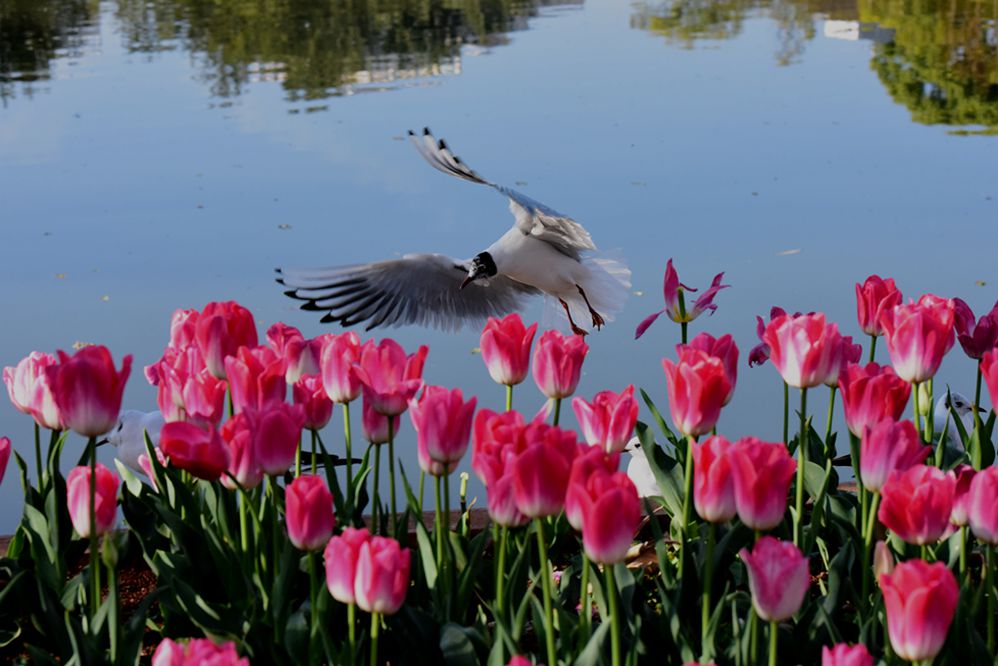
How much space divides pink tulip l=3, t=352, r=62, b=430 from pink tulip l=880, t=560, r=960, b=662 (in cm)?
95

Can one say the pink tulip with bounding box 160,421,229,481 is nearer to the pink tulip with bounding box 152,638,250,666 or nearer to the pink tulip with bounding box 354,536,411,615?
the pink tulip with bounding box 354,536,411,615

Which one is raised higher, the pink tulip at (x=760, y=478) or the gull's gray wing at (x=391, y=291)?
the pink tulip at (x=760, y=478)

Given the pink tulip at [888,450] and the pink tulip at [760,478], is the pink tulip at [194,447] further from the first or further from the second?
the pink tulip at [888,450]

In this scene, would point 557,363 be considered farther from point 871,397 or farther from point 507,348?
point 871,397

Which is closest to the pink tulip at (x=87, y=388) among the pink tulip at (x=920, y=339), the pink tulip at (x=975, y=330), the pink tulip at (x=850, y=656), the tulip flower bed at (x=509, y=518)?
the tulip flower bed at (x=509, y=518)

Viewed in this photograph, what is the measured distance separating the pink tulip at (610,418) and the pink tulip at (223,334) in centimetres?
43

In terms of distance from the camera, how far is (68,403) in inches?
55.4

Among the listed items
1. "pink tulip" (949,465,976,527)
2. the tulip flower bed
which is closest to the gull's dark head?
the tulip flower bed

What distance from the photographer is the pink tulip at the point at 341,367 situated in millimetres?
1618

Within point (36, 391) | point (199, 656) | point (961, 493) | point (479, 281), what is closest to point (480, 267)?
point (479, 281)

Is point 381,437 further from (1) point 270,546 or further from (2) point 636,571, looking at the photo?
(2) point 636,571

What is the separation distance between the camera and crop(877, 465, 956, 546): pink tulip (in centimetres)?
130

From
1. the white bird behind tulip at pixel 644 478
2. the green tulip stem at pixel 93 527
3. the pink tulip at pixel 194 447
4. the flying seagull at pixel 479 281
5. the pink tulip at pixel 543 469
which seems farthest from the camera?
the flying seagull at pixel 479 281

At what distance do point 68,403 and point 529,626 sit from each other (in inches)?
27.4
